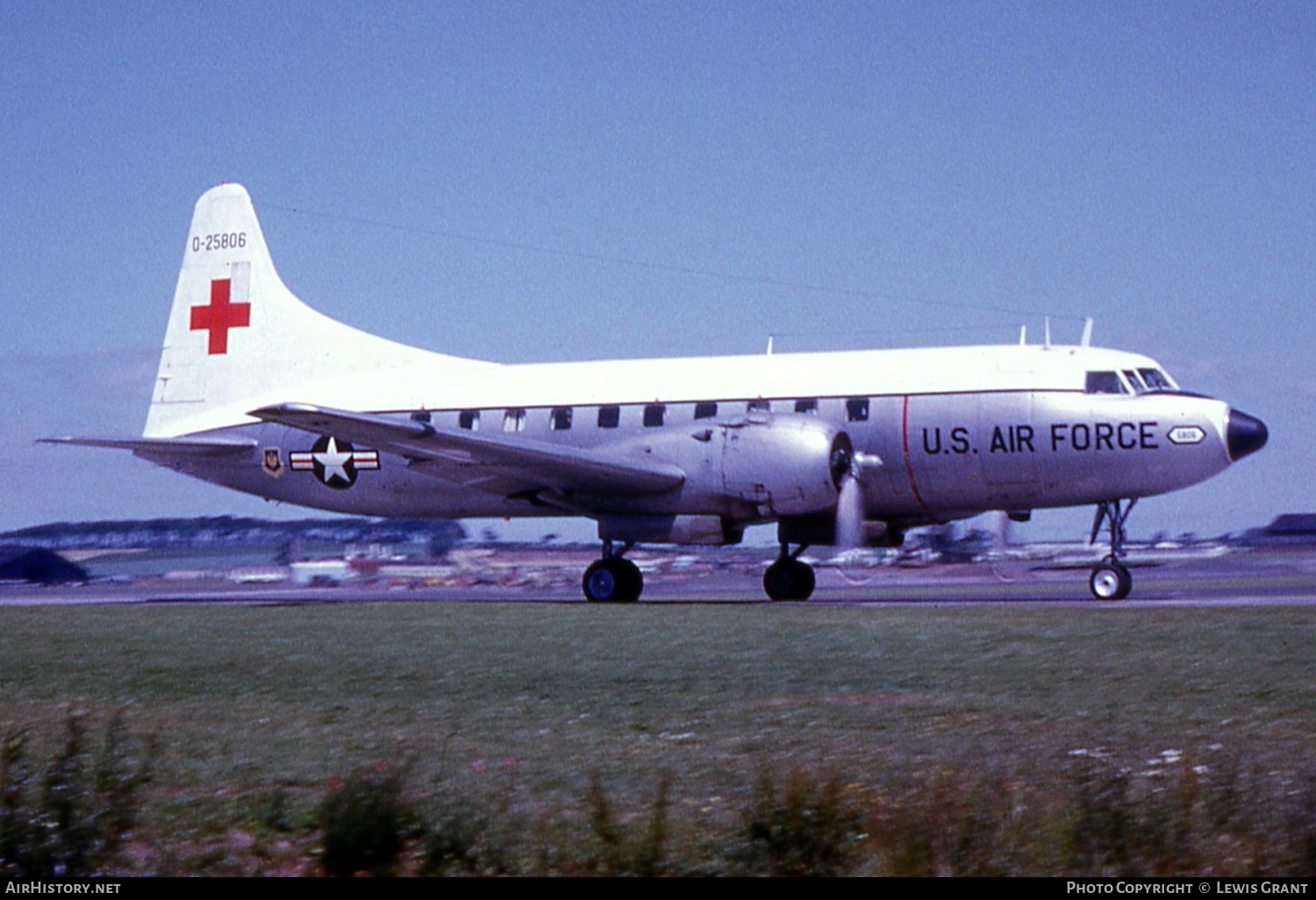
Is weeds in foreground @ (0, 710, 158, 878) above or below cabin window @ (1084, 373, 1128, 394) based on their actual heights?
below

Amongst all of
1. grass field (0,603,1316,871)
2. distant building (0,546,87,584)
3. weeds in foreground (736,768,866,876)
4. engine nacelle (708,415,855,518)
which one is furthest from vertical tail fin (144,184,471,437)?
weeds in foreground (736,768,866,876)

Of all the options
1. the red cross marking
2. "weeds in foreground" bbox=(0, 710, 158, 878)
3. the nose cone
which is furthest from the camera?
the red cross marking

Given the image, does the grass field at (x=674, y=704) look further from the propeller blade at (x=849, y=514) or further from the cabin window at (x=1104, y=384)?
the cabin window at (x=1104, y=384)

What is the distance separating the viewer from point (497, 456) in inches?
1076

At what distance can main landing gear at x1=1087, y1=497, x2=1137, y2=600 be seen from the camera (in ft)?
87.0

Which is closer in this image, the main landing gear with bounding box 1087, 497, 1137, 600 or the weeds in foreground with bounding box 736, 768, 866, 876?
the weeds in foreground with bounding box 736, 768, 866, 876

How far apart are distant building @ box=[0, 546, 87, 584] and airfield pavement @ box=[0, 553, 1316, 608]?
1255 millimetres

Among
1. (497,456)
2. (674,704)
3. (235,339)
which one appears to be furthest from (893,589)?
(674,704)

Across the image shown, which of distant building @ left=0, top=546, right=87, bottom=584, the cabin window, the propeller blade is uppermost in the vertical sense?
the cabin window

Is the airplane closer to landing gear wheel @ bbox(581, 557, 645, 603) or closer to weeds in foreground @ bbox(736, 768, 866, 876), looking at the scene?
landing gear wheel @ bbox(581, 557, 645, 603)

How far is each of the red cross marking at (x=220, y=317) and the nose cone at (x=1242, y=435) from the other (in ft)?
68.6

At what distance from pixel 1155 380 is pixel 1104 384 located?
984 millimetres

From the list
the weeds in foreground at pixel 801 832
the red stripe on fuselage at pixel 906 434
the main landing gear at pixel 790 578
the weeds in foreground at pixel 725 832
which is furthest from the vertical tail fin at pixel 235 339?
the weeds in foreground at pixel 801 832
